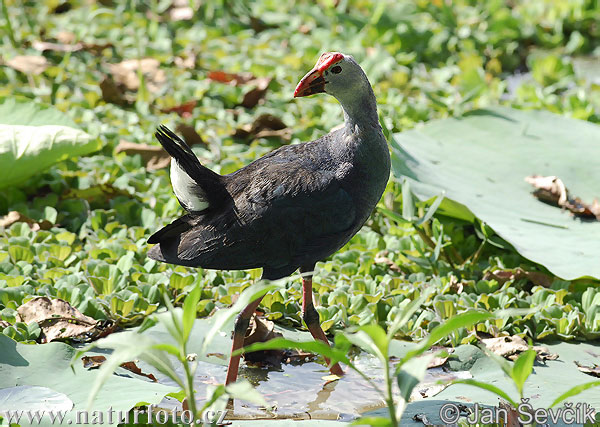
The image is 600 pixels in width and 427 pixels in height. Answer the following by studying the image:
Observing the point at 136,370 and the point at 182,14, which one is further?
the point at 182,14

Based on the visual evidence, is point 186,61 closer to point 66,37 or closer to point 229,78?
point 229,78

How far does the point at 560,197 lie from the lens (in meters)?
3.47

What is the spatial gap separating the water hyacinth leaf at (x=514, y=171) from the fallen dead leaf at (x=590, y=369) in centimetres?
35

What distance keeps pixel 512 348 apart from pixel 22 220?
2.12m

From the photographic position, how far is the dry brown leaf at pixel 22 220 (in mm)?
3523

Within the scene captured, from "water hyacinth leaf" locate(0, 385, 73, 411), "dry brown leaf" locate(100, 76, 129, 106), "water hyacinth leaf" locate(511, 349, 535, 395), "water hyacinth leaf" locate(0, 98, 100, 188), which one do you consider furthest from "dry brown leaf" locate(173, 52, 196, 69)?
"water hyacinth leaf" locate(511, 349, 535, 395)

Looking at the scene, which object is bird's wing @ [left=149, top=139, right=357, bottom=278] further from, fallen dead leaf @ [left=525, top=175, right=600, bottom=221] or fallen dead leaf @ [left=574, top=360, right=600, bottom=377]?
fallen dead leaf @ [left=525, top=175, right=600, bottom=221]

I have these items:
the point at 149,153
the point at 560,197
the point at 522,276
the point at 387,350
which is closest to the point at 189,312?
the point at 387,350

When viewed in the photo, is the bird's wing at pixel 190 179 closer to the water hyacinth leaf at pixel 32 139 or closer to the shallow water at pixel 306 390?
the shallow water at pixel 306 390

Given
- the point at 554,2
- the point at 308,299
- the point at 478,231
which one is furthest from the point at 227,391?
the point at 554,2

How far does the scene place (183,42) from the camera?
542 cm

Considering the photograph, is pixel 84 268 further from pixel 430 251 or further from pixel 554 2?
pixel 554 2

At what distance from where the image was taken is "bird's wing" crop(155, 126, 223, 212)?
2545 millimetres

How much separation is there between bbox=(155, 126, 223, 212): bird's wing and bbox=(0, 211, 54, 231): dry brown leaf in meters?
1.14
